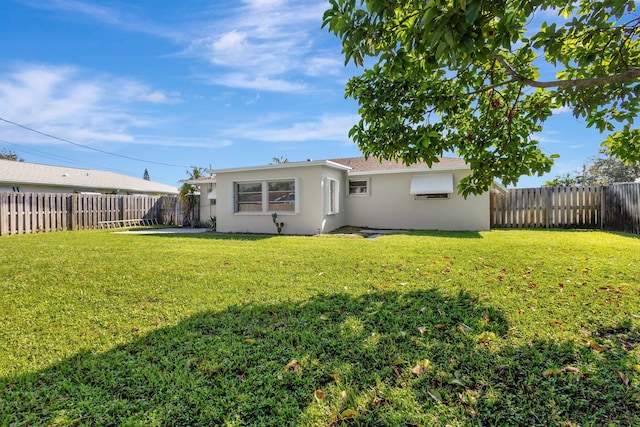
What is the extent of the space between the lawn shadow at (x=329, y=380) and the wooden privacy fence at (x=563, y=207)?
43.3ft

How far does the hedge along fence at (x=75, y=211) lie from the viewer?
44.7 feet

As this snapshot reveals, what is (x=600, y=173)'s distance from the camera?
34156mm

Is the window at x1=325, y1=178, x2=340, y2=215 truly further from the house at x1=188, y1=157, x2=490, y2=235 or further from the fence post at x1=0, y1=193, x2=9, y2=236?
the fence post at x1=0, y1=193, x2=9, y2=236

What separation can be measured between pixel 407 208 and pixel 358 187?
267cm

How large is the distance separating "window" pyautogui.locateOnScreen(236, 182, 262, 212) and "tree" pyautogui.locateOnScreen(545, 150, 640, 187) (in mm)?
32613

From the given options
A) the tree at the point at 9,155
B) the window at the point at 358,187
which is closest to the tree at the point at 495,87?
the window at the point at 358,187

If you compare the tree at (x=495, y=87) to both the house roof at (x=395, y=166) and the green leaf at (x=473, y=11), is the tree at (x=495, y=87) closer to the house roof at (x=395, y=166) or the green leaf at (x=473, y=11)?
the green leaf at (x=473, y=11)

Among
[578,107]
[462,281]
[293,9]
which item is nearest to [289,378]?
[462,281]

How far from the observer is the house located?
1291 cm

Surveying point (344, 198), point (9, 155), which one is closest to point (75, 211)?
point (344, 198)

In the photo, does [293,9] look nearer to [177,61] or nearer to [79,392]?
[79,392]

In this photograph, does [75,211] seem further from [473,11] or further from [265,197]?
[473,11]

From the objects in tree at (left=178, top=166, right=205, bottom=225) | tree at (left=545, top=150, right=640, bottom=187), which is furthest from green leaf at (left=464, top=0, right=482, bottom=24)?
tree at (left=545, top=150, right=640, bottom=187)

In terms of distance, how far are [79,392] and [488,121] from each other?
6.93 metres
